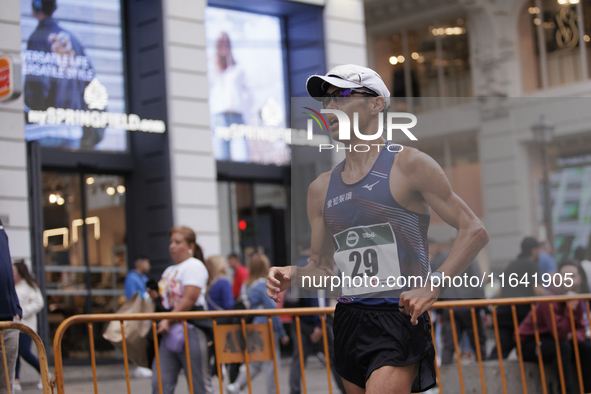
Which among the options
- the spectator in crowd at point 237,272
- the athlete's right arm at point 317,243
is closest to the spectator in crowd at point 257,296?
the spectator in crowd at point 237,272

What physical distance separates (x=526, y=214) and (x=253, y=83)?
9.72m

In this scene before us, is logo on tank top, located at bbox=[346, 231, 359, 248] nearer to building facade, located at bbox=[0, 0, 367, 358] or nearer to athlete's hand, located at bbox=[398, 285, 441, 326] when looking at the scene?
athlete's hand, located at bbox=[398, 285, 441, 326]

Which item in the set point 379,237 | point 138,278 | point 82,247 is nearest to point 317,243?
point 379,237

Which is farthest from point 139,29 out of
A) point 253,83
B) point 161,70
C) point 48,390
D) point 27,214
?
point 48,390

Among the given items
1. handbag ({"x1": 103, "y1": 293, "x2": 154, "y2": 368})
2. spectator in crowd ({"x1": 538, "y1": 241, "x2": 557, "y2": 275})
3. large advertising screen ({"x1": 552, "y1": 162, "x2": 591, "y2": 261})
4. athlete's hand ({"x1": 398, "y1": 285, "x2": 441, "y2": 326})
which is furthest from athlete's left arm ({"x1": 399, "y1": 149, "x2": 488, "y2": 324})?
handbag ({"x1": 103, "y1": 293, "x2": 154, "y2": 368})

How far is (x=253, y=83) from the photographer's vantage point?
13070mm

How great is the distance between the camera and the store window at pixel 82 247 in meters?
11.0

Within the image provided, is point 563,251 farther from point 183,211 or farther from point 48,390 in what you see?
point 183,211

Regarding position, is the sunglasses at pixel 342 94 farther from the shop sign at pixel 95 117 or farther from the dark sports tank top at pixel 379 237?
the shop sign at pixel 95 117

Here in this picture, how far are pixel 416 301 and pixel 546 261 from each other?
150 centimetres

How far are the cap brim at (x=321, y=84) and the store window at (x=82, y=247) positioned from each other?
336 inches

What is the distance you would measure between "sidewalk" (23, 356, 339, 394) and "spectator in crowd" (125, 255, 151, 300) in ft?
3.73

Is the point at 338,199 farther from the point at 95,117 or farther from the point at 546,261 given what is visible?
the point at 95,117

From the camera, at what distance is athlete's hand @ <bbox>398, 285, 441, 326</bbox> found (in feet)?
9.43
